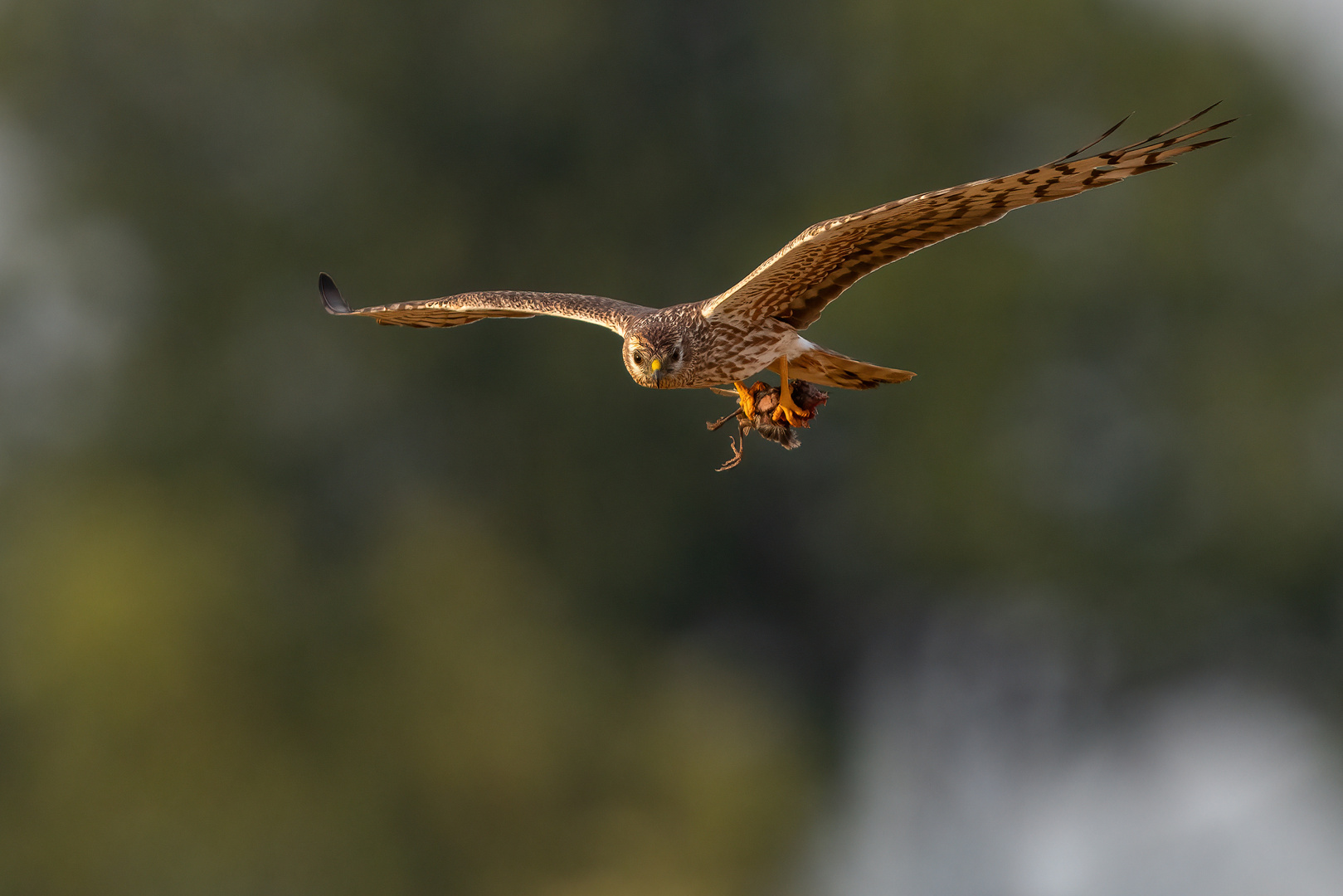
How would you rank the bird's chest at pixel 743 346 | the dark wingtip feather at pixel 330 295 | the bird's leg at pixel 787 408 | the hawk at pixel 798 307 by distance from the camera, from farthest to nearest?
the dark wingtip feather at pixel 330 295 < the bird's chest at pixel 743 346 < the bird's leg at pixel 787 408 < the hawk at pixel 798 307

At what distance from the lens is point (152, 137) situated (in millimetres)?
15375

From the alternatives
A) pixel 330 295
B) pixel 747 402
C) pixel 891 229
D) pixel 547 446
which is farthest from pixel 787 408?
pixel 547 446

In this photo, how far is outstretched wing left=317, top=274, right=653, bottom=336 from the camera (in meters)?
5.13

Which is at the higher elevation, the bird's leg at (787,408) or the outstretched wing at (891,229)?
the outstretched wing at (891,229)

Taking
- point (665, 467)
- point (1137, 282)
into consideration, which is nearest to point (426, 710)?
point (665, 467)

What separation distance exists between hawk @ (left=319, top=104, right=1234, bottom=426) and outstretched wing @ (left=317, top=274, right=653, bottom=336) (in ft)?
0.08

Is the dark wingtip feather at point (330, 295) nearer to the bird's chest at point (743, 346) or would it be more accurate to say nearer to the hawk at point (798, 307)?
the hawk at point (798, 307)

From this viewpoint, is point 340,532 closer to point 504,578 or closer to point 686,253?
point 504,578

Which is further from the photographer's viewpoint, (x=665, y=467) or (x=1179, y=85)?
(x=665, y=467)

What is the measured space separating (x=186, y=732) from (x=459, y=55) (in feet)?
28.5

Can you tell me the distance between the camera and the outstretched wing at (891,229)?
3.57 metres

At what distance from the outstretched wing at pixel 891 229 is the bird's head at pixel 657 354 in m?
0.16

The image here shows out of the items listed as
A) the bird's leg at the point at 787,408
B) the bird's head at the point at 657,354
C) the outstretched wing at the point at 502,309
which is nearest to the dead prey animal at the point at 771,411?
the bird's leg at the point at 787,408

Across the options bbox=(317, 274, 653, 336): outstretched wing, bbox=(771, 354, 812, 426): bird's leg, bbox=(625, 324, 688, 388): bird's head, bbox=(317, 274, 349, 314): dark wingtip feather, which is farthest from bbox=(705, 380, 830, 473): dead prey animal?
bbox=(317, 274, 349, 314): dark wingtip feather
